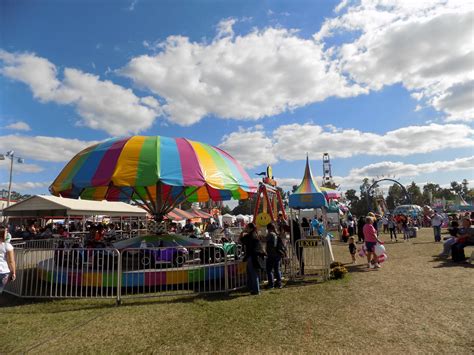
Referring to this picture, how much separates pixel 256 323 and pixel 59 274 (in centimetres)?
550

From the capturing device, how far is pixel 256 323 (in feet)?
17.5

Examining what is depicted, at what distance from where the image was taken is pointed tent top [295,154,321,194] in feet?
46.4

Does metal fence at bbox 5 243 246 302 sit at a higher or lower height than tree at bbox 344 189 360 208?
lower

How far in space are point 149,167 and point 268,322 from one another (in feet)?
15.9

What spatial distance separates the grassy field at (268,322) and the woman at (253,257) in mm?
348

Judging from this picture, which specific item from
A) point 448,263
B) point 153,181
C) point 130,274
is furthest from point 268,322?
point 448,263

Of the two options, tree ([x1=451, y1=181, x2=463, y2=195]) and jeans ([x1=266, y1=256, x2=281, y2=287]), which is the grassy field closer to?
jeans ([x1=266, y1=256, x2=281, y2=287])

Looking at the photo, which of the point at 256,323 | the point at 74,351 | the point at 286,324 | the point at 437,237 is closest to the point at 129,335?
the point at 74,351

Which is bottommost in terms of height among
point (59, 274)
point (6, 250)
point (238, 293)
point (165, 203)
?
point (238, 293)

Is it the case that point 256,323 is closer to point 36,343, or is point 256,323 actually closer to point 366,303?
point 366,303

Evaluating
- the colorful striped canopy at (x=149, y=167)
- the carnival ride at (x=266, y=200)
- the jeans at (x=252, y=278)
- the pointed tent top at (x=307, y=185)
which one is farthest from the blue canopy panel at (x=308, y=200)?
the jeans at (x=252, y=278)

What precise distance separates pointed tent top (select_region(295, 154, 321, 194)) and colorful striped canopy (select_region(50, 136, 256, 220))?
15.5ft

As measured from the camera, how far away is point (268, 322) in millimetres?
5379

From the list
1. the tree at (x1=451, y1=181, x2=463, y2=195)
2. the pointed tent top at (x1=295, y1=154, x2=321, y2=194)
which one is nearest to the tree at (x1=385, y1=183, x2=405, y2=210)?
the tree at (x1=451, y1=181, x2=463, y2=195)
